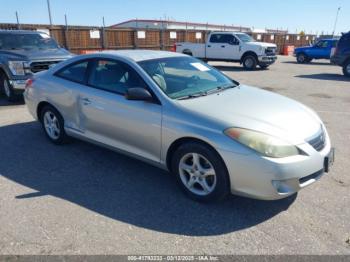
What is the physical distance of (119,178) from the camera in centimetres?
422

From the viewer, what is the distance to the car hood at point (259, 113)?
3.28 meters

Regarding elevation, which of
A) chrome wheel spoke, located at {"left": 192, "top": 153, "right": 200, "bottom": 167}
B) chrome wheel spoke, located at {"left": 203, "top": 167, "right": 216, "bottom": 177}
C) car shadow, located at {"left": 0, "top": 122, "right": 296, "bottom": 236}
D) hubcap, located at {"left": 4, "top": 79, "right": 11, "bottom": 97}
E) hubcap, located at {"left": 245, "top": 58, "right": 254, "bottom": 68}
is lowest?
hubcap, located at {"left": 245, "top": 58, "right": 254, "bottom": 68}

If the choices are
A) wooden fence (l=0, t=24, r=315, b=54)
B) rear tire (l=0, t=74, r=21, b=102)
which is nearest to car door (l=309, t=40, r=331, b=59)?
wooden fence (l=0, t=24, r=315, b=54)

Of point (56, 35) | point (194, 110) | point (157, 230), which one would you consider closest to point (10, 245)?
point (157, 230)

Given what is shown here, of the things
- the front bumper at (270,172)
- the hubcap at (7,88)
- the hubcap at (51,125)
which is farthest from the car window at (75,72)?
the hubcap at (7,88)

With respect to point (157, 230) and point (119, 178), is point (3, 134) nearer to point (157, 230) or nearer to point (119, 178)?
point (119, 178)

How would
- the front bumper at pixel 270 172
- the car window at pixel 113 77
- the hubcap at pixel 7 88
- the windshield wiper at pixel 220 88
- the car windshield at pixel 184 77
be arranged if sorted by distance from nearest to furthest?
the front bumper at pixel 270 172 → the car windshield at pixel 184 77 → the car window at pixel 113 77 → the windshield wiper at pixel 220 88 → the hubcap at pixel 7 88

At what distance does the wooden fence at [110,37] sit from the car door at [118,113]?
50.6 ft

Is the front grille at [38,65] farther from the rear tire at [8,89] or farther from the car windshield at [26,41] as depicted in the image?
the car windshield at [26,41]

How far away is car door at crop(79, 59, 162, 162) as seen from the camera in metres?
3.81

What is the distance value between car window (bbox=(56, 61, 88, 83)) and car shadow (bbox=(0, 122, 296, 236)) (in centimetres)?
112

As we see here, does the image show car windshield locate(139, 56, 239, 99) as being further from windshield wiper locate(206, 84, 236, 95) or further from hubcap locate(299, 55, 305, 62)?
hubcap locate(299, 55, 305, 62)

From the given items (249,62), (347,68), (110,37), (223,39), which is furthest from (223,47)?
(110,37)

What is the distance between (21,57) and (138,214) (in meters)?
6.63
